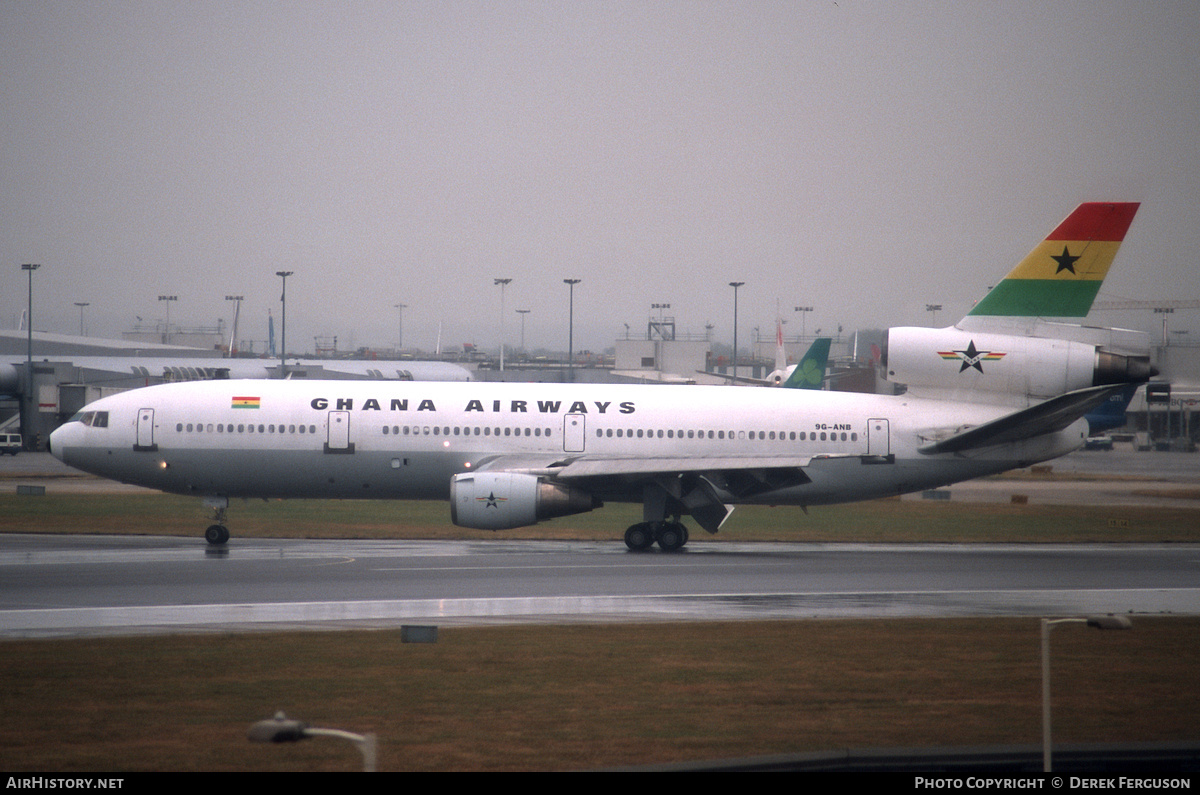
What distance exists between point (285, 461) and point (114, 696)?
1867cm

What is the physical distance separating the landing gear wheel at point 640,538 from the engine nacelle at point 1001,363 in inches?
339

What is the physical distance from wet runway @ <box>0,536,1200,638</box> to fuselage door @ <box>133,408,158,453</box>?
2673 millimetres

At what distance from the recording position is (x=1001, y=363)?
104 ft

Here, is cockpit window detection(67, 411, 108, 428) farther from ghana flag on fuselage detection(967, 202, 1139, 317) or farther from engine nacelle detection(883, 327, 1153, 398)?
ghana flag on fuselage detection(967, 202, 1139, 317)

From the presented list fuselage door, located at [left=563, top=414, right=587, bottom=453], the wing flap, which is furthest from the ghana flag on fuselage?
fuselage door, located at [left=563, top=414, right=587, bottom=453]

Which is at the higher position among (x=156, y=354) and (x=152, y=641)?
(x=156, y=354)

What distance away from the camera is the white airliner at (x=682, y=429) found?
3112 centimetres

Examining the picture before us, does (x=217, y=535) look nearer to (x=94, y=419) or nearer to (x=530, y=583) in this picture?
(x=94, y=419)

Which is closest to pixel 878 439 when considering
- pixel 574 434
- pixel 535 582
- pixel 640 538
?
pixel 640 538

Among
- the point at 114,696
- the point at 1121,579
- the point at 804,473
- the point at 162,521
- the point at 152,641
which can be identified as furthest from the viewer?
the point at 162,521

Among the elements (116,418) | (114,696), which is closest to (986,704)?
(114,696)

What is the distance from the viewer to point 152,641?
55.3 feet

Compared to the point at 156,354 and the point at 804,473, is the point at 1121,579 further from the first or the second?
the point at 156,354

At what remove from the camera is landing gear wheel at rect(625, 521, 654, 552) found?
101 feet
